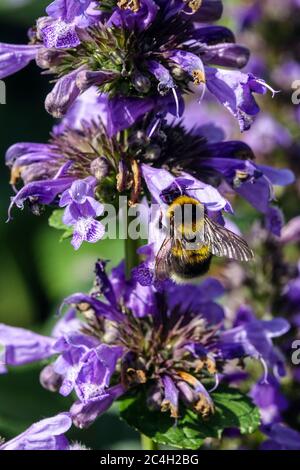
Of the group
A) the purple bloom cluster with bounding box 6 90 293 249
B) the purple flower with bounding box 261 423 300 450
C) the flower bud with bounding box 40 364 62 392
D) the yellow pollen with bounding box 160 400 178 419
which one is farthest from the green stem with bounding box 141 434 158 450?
the purple bloom cluster with bounding box 6 90 293 249

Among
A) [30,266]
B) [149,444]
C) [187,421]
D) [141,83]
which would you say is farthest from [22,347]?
[30,266]

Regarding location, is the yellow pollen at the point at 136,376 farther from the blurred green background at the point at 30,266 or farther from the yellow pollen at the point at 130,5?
the yellow pollen at the point at 130,5

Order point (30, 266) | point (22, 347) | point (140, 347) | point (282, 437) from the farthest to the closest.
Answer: point (30, 266)
point (282, 437)
point (22, 347)
point (140, 347)

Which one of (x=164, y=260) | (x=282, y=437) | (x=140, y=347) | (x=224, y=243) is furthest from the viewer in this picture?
(x=282, y=437)

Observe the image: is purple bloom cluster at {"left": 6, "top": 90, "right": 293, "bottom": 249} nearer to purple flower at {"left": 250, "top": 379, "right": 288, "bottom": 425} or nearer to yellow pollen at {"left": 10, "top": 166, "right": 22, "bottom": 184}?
yellow pollen at {"left": 10, "top": 166, "right": 22, "bottom": 184}

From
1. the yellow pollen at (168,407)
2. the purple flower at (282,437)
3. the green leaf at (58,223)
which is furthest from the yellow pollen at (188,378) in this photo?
the purple flower at (282,437)

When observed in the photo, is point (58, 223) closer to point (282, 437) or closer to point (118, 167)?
point (118, 167)

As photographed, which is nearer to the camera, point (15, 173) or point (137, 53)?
point (137, 53)
